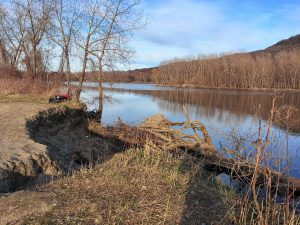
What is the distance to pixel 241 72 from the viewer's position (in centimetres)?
8550

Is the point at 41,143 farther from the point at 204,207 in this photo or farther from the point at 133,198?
the point at 204,207

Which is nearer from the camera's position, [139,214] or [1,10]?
[139,214]

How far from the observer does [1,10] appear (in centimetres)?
2405

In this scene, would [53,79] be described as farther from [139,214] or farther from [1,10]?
[139,214]

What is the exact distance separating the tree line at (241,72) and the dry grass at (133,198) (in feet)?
242

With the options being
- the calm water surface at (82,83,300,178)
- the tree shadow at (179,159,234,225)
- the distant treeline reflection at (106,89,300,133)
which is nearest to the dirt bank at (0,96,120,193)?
the tree shadow at (179,159,234,225)

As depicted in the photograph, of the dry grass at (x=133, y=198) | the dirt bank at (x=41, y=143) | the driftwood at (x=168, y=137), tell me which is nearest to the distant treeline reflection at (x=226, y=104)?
the driftwood at (x=168, y=137)

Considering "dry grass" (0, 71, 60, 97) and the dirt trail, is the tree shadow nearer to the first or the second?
the dirt trail

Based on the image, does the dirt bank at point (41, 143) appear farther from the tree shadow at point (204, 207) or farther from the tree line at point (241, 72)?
the tree line at point (241, 72)

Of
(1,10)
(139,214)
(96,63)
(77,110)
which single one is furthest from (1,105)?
(1,10)

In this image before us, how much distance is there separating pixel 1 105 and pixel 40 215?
29.0ft

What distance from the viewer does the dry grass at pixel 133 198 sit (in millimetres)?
4422

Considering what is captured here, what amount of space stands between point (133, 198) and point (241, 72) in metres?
84.6

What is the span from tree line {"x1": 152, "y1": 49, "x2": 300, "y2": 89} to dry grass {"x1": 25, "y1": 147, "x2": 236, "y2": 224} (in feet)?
242
